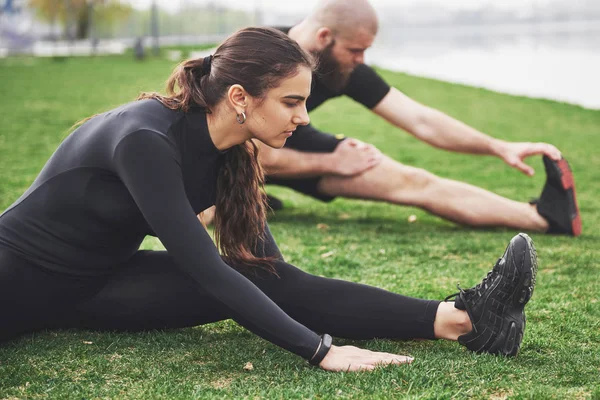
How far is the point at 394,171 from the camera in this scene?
5.39 metres

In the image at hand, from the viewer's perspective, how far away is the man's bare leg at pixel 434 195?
17.6 ft

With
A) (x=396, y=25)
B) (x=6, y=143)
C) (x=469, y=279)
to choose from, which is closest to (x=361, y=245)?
(x=469, y=279)

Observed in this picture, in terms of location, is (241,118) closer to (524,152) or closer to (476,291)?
(476,291)

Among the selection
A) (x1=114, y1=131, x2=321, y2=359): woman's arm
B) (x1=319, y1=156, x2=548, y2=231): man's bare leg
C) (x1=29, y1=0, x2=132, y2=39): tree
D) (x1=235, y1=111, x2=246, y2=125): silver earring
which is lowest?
(x1=29, y1=0, x2=132, y2=39): tree

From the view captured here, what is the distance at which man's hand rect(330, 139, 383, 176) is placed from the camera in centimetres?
535

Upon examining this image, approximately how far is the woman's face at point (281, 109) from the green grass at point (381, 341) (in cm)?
84

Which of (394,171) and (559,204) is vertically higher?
(394,171)

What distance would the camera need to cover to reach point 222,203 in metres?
3.14

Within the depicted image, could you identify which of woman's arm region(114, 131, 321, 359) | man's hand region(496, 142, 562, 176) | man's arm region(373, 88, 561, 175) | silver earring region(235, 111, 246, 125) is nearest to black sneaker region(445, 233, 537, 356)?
Answer: woman's arm region(114, 131, 321, 359)

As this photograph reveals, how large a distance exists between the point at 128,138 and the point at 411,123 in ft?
10.3

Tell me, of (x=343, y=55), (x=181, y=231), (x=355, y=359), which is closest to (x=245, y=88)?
(x=181, y=231)

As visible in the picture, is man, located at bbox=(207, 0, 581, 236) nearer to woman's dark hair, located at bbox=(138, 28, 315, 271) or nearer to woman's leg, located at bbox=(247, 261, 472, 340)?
woman's dark hair, located at bbox=(138, 28, 315, 271)

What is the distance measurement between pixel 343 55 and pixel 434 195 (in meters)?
1.13

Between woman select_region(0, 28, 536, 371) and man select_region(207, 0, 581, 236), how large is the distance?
2.08 metres
